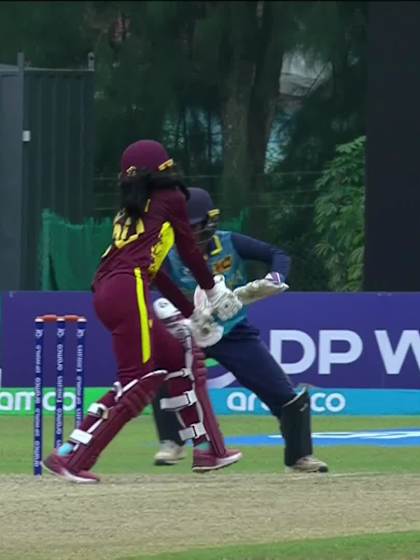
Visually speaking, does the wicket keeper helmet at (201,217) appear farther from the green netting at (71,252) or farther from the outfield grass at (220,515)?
the green netting at (71,252)

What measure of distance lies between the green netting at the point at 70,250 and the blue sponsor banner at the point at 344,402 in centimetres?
433

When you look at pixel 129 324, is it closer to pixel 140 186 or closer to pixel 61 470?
pixel 140 186

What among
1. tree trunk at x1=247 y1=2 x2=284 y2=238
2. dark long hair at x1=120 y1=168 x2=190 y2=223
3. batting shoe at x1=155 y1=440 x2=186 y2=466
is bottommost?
batting shoe at x1=155 y1=440 x2=186 y2=466

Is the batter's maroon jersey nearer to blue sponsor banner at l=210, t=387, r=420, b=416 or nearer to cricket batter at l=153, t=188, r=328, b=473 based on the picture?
cricket batter at l=153, t=188, r=328, b=473

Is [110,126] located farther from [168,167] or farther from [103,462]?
[168,167]

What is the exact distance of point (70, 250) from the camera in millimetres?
22094

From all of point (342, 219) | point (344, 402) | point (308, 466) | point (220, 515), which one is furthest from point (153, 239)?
point (342, 219)

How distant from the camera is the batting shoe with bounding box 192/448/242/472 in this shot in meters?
10.3

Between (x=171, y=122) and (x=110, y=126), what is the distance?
1461 millimetres

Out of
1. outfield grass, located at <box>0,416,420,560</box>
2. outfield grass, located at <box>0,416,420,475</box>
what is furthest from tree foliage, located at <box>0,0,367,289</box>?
outfield grass, located at <box>0,416,420,560</box>

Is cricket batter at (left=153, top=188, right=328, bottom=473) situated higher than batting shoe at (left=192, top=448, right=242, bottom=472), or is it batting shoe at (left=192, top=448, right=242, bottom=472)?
cricket batter at (left=153, top=188, right=328, bottom=473)

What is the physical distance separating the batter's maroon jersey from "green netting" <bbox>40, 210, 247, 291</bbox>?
12.2 metres

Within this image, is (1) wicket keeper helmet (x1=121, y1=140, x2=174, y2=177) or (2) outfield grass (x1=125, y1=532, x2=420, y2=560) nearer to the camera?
(2) outfield grass (x1=125, y1=532, x2=420, y2=560)

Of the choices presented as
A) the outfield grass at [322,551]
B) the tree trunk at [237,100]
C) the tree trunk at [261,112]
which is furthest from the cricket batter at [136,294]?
the tree trunk at [261,112]
